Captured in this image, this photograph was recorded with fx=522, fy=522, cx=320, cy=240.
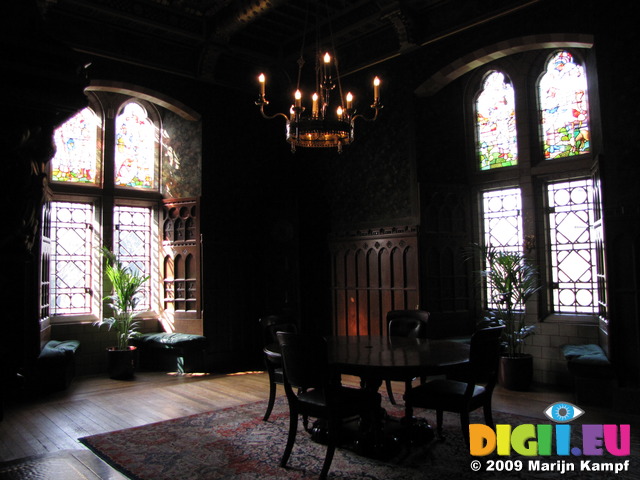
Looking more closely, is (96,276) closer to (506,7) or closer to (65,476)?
(65,476)

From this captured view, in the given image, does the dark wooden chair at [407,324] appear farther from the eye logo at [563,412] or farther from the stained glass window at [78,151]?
the stained glass window at [78,151]

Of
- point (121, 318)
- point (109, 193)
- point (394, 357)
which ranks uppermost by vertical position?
point (109, 193)

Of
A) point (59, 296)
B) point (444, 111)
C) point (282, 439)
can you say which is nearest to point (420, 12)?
point (444, 111)

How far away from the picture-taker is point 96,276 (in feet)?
25.3

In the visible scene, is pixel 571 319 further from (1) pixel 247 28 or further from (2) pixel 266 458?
(1) pixel 247 28

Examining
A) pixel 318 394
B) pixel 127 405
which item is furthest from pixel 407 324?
pixel 127 405

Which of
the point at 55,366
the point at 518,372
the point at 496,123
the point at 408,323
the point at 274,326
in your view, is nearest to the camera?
Answer: the point at 274,326

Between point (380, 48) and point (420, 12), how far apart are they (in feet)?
2.51

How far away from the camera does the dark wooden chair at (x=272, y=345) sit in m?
4.48

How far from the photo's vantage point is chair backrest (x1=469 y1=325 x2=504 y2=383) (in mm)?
3625

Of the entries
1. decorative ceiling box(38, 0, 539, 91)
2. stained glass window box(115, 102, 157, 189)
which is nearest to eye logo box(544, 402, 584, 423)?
decorative ceiling box(38, 0, 539, 91)

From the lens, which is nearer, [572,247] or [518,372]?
[518,372]

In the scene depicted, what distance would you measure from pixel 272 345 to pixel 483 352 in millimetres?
1889

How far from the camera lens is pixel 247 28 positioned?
7.60 m
